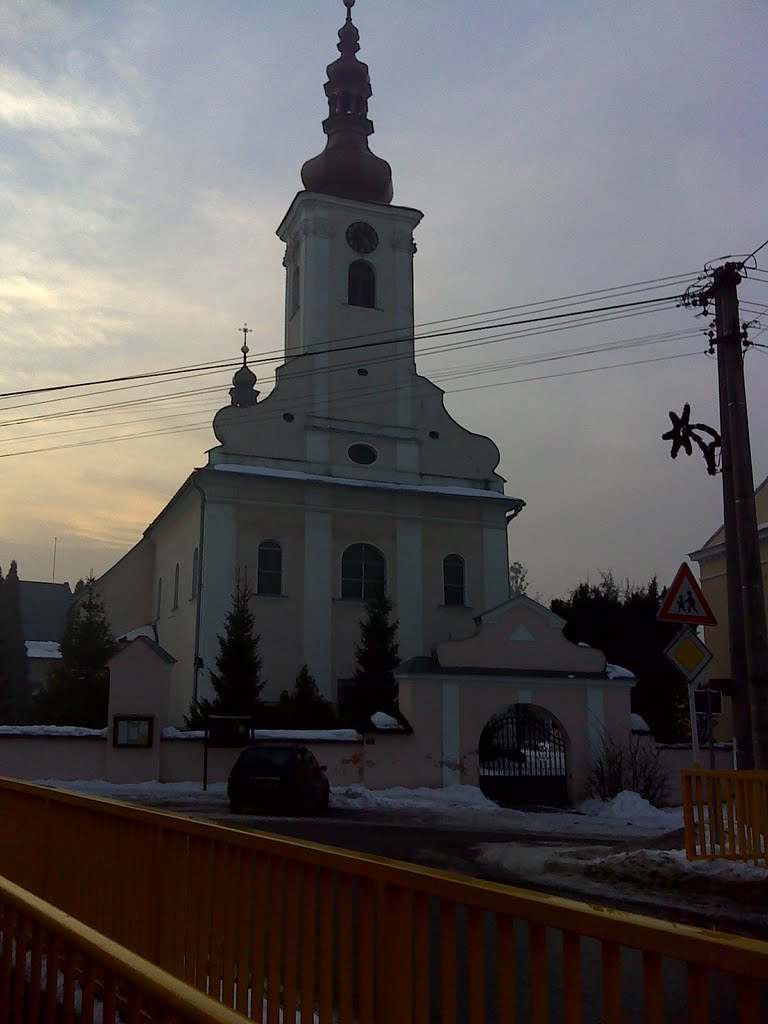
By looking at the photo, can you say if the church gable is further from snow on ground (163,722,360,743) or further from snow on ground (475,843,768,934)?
snow on ground (475,843,768,934)

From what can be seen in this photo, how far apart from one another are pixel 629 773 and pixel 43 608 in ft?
212

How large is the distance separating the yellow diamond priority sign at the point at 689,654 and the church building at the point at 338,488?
54.0ft

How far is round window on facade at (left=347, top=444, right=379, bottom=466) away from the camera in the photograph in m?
31.7

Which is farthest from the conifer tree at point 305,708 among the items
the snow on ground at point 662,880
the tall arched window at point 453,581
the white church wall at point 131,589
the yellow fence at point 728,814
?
the yellow fence at point 728,814

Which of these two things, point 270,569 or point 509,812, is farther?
point 270,569

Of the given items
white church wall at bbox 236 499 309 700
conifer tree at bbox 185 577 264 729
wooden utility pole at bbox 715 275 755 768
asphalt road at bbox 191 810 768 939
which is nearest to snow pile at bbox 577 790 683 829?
asphalt road at bbox 191 810 768 939

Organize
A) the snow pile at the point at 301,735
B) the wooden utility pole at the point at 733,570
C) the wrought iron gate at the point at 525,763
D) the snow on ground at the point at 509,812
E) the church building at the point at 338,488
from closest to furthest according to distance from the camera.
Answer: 1. the wooden utility pole at the point at 733,570
2. the snow on ground at the point at 509,812
3. the snow pile at the point at 301,735
4. the wrought iron gate at the point at 525,763
5. the church building at the point at 338,488

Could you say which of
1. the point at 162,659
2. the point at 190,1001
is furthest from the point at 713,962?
the point at 162,659

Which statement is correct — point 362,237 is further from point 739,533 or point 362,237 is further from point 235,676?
point 739,533

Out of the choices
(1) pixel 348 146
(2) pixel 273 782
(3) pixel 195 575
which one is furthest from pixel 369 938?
(1) pixel 348 146

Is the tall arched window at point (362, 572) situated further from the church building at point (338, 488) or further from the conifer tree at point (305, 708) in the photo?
the conifer tree at point (305, 708)

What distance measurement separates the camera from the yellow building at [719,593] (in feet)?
102

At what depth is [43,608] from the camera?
78688 millimetres

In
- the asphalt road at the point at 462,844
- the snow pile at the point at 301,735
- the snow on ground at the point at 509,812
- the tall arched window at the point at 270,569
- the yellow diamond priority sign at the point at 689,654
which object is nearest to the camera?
the asphalt road at the point at 462,844
